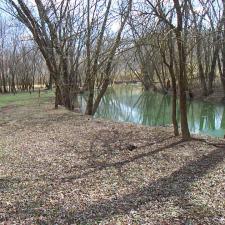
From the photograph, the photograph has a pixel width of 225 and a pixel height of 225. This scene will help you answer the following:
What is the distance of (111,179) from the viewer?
664cm

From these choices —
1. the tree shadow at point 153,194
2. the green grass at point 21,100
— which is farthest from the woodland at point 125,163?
the green grass at point 21,100

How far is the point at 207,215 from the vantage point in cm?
500

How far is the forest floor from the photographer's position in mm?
5055

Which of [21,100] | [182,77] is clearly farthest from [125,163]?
[21,100]

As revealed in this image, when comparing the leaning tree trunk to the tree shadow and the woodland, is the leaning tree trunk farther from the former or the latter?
the tree shadow

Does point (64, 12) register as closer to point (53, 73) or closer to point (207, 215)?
point (53, 73)

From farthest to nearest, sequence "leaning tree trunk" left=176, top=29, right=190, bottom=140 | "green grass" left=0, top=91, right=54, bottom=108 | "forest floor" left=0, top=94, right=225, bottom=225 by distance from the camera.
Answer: "green grass" left=0, top=91, right=54, bottom=108 < "leaning tree trunk" left=176, top=29, right=190, bottom=140 < "forest floor" left=0, top=94, right=225, bottom=225

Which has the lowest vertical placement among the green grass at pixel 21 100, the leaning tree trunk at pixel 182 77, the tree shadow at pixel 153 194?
the green grass at pixel 21 100

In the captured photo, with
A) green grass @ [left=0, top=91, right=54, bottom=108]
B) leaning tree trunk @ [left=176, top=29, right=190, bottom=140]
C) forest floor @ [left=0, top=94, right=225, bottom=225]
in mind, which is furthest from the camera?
green grass @ [left=0, top=91, right=54, bottom=108]

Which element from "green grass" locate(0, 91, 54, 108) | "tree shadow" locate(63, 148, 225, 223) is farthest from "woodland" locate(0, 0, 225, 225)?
"green grass" locate(0, 91, 54, 108)

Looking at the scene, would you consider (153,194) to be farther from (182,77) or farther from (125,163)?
(182,77)

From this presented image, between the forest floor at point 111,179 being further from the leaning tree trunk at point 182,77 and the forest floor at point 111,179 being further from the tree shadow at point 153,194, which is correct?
the leaning tree trunk at point 182,77

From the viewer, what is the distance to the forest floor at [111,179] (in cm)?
505

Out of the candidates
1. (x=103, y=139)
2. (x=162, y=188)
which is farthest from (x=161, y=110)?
A: (x=162, y=188)
